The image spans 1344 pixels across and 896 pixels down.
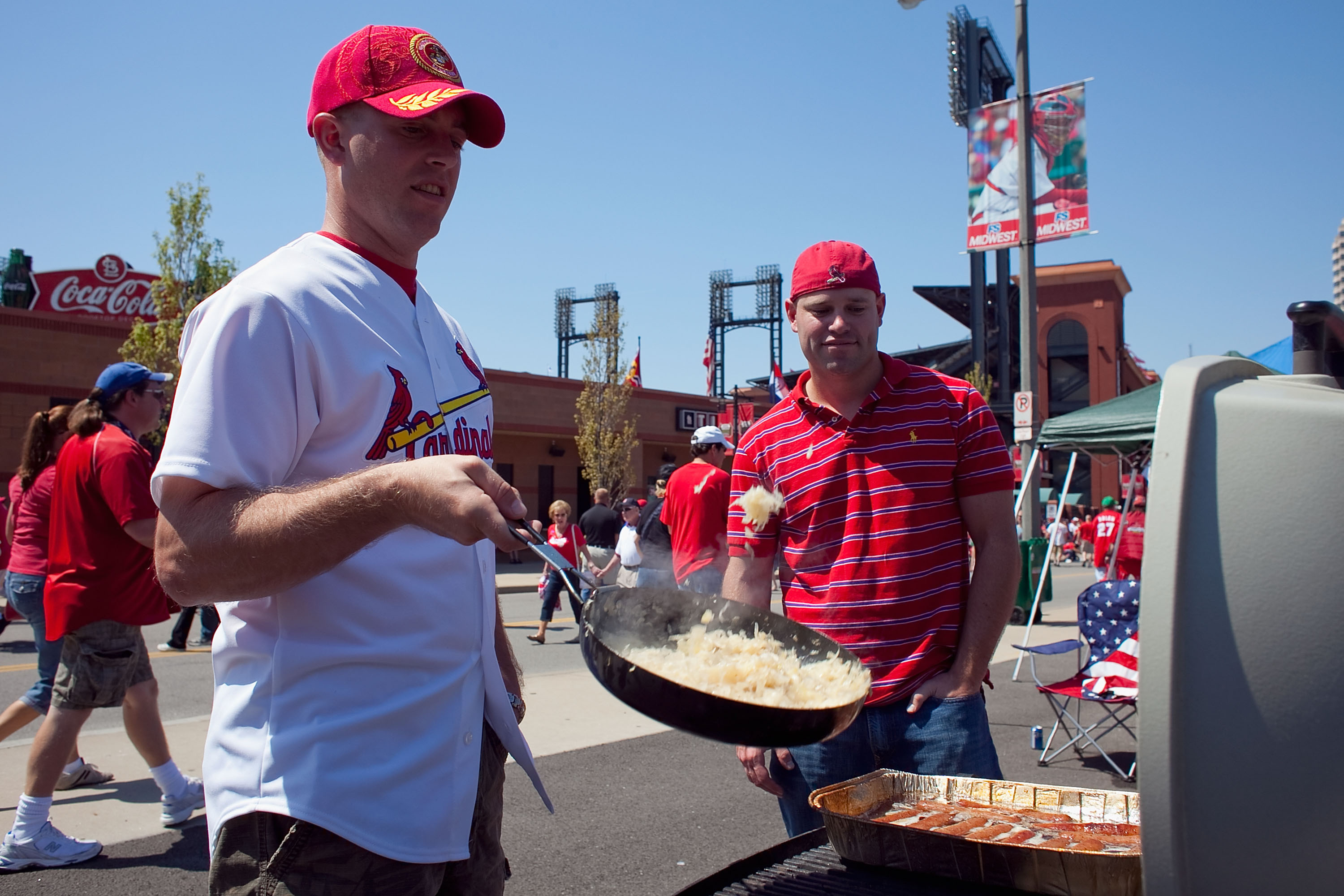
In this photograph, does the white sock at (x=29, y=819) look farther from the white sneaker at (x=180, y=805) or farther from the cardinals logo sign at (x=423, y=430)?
the cardinals logo sign at (x=423, y=430)

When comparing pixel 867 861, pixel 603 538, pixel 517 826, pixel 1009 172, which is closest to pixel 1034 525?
pixel 1009 172

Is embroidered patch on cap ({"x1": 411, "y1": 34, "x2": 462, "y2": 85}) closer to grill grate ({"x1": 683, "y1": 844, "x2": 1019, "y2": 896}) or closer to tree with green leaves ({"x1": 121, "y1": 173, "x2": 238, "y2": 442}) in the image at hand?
grill grate ({"x1": 683, "y1": 844, "x2": 1019, "y2": 896})

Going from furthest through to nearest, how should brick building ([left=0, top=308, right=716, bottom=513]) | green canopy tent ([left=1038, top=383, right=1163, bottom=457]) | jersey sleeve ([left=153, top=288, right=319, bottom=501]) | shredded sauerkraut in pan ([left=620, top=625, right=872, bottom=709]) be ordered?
1. brick building ([left=0, top=308, right=716, bottom=513])
2. green canopy tent ([left=1038, top=383, right=1163, bottom=457])
3. shredded sauerkraut in pan ([left=620, top=625, right=872, bottom=709])
4. jersey sleeve ([left=153, top=288, right=319, bottom=501])

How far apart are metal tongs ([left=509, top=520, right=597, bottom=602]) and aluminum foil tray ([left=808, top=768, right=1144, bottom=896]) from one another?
24.5 inches

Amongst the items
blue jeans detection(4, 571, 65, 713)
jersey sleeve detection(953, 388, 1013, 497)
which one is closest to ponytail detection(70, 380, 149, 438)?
blue jeans detection(4, 571, 65, 713)

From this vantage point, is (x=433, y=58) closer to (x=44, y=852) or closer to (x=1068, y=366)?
(x=44, y=852)

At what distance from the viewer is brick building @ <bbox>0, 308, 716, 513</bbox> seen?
18.8 metres

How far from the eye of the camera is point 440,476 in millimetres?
1254

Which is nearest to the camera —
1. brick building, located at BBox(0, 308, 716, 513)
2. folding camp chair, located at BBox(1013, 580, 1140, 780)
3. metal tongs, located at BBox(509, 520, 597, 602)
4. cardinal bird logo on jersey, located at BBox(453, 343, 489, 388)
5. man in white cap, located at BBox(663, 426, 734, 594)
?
metal tongs, located at BBox(509, 520, 597, 602)

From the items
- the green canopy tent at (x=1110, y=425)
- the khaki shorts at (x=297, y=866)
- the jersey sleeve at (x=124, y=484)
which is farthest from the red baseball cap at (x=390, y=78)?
the green canopy tent at (x=1110, y=425)

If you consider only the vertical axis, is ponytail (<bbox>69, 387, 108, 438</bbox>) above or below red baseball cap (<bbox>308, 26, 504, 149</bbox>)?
below

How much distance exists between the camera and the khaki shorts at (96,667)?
13.3 ft

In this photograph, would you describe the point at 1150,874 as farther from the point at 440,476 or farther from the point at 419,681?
the point at 419,681

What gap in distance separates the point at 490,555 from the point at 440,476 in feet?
2.08
